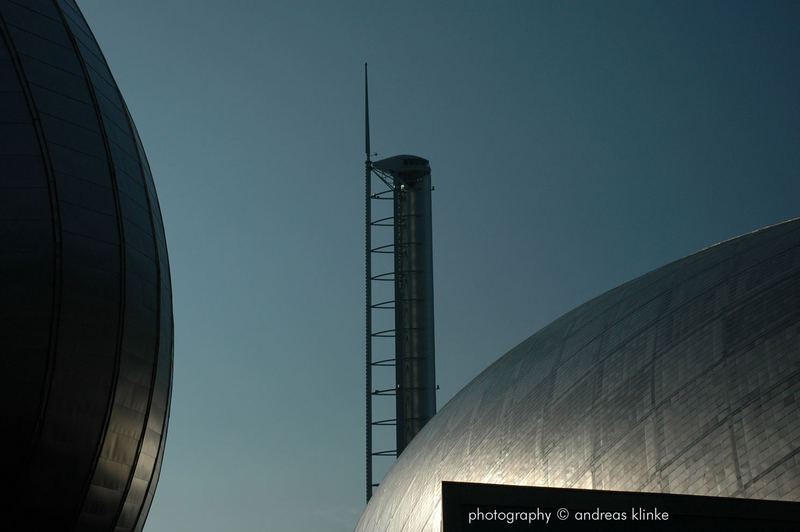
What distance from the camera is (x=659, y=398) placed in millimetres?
15898

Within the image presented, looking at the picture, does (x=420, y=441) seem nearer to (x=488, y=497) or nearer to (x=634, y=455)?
(x=634, y=455)

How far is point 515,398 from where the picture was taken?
20406 mm

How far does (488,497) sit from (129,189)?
7869 millimetres

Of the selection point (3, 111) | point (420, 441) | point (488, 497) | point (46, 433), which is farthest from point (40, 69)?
point (420, 441)

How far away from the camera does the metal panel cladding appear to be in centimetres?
1263

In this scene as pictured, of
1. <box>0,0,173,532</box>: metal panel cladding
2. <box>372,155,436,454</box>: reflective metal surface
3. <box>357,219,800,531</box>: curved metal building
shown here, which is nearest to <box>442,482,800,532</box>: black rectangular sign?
<box>357,219,800,531</box>: curved metal building

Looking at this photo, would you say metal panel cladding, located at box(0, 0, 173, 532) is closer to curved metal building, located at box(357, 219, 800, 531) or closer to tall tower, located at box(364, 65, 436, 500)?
curved metal building, located at box(357, 219, 800, 531)

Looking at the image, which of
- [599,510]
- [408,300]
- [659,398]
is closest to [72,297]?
[599,510]

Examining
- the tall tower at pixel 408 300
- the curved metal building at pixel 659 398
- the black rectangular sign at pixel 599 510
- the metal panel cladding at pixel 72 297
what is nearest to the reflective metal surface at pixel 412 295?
the tall tower at pixel 408 300

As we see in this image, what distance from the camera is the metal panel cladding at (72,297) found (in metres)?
12.6

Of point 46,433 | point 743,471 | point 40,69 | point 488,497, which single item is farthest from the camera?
point 40,69

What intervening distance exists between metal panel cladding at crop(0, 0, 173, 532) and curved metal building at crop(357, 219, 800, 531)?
6.76 meters

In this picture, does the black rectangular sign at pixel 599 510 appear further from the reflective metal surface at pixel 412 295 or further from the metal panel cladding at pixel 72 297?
the reflective metal surface at pixel 412 295

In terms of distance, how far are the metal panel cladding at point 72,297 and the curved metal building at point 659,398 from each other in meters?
6.76
